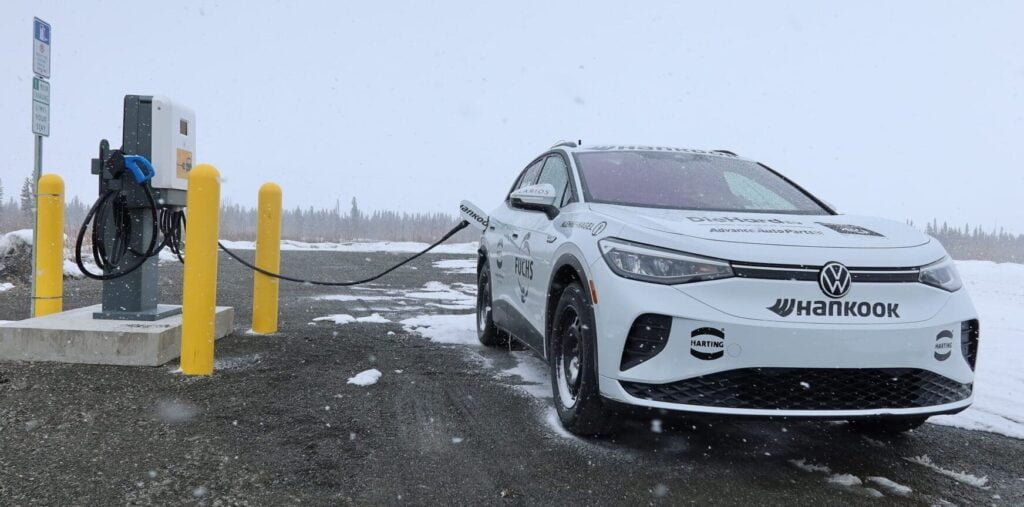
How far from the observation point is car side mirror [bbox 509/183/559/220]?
4020 mm

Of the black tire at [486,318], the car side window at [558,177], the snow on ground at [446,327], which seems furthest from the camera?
the snow on ground at [446,327]

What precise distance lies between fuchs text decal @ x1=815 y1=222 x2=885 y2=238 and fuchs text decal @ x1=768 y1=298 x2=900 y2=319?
48 cm

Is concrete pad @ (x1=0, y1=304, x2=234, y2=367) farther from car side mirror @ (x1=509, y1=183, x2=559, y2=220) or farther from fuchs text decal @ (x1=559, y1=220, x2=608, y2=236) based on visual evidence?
fuchs text decal @ (x1=559, y1=220, x2=608, y2=236)

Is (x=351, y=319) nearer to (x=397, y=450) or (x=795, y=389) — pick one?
(x=397, y=450)

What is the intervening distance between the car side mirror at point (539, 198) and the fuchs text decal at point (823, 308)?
1.56 metres

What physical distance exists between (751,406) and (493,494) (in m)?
1.14

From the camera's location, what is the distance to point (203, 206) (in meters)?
4.47

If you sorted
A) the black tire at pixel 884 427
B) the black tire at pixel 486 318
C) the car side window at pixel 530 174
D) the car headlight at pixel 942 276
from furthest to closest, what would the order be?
1. the black tire at pixel 486 318
2. the car side window at pixel 530 174
3. the black tire at pixel 884 427
4. the car headlight at pixel 942 276

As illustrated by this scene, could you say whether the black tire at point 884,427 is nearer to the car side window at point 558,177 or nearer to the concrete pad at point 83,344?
the car side window at point 558,177

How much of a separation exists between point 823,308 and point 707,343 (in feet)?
1.65

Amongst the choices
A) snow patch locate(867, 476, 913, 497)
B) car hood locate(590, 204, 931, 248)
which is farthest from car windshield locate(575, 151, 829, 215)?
snow patch locate(867, 476, 913, 497)

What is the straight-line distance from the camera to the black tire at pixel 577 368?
3.25 meters

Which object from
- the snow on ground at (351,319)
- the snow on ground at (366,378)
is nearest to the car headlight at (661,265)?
the snow on ground at (366,378)

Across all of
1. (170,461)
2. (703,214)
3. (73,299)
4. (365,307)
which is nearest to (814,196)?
(703,214)
